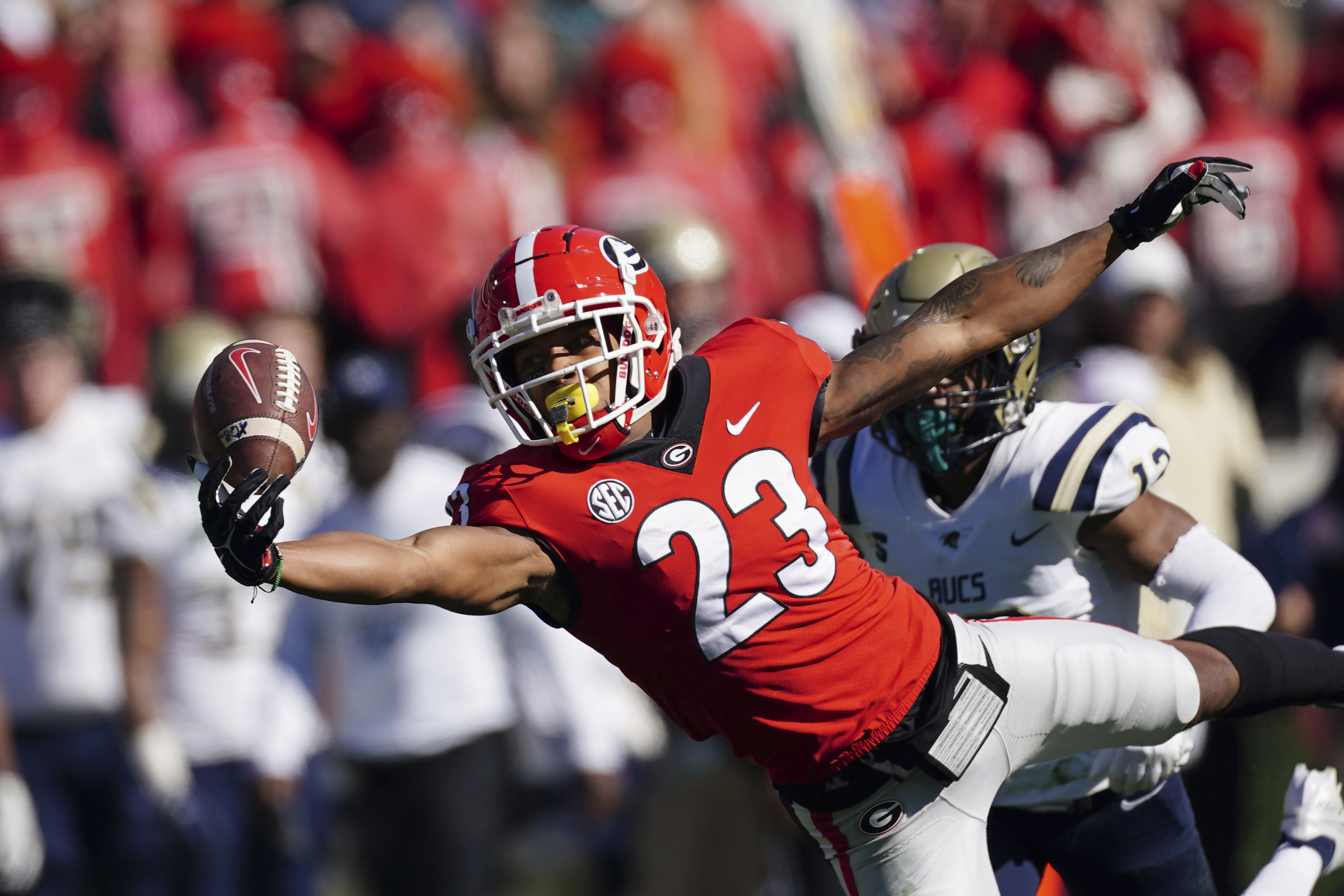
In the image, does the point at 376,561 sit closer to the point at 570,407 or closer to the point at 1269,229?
the point at 570,407

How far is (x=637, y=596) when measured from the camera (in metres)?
2.99

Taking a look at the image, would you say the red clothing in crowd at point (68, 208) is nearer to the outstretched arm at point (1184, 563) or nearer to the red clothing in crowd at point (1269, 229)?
the red clothing in crowd at point (1269, 229)

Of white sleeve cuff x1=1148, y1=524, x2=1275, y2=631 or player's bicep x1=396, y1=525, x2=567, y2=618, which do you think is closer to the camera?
player's bicep x1=396, y1=525, x2=567, y2=618

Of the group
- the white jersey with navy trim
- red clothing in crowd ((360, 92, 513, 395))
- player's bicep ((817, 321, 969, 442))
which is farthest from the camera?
red clothing in crowd ((360, 92, 513, 395))

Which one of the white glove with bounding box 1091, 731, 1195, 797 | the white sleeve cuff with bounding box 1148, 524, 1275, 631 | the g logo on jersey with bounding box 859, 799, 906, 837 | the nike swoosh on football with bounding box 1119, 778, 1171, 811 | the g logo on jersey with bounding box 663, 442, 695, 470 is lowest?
the nike swoosh on football with bounding box 1119, 778, 1171, 811

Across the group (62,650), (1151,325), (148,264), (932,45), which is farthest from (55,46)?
(1151,325)

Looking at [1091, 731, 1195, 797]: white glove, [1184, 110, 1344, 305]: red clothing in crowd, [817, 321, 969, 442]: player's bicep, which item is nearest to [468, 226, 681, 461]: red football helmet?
[817, 321, 969, 442]: player's bicep

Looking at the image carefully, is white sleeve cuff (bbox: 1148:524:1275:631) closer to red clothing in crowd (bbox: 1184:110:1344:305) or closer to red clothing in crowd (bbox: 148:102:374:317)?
red clothing in crowd (bbox: 1184:110:1344:305)

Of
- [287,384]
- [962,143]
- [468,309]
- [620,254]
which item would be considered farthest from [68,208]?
[287,384]

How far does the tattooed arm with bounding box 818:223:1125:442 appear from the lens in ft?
10.6

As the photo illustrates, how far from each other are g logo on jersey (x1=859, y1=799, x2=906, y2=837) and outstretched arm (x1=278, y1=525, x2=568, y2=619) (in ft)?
2.20

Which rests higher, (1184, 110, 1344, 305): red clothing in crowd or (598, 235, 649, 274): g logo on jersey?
(1184, 110, 1344, 305): red clothing in crowd

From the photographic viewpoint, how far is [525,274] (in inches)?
123

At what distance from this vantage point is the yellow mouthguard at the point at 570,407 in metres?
3.02
